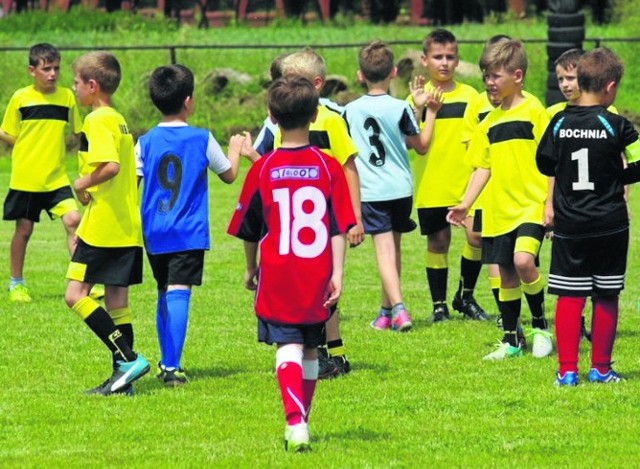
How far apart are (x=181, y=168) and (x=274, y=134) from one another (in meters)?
0.94

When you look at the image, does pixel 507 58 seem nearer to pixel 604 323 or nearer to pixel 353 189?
pixel 353 189

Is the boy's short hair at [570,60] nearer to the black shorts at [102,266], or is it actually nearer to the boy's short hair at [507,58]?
the boy's short hair at [507,58]

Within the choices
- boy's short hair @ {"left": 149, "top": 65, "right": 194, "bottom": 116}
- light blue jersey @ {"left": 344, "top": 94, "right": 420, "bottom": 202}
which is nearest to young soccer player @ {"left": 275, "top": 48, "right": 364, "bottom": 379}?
boy's short hair @ {"left": 149, "top": 65, "right": 194, "bottom": 116}

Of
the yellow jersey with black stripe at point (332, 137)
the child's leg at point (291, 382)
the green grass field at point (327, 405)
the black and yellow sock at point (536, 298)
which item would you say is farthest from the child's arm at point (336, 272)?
the black and yellow sock at point (536, 298)

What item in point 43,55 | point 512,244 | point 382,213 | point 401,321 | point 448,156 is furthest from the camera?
point 43,55

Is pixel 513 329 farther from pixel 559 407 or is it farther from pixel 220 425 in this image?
pixel 220 425

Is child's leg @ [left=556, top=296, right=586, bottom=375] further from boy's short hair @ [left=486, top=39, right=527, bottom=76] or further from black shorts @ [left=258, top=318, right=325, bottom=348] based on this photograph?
black shorts @ [left=258, top=318, right=325, bottom=348]

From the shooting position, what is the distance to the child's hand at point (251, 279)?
24.2ft

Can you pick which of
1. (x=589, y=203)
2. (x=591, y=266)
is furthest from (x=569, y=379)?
(x=589, y=203)

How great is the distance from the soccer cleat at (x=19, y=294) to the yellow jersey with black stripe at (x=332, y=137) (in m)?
3.90

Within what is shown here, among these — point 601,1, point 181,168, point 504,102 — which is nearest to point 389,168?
point 504,102

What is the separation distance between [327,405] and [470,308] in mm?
3457

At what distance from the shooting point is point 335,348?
8.92 meters

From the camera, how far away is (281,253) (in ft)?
22.3
